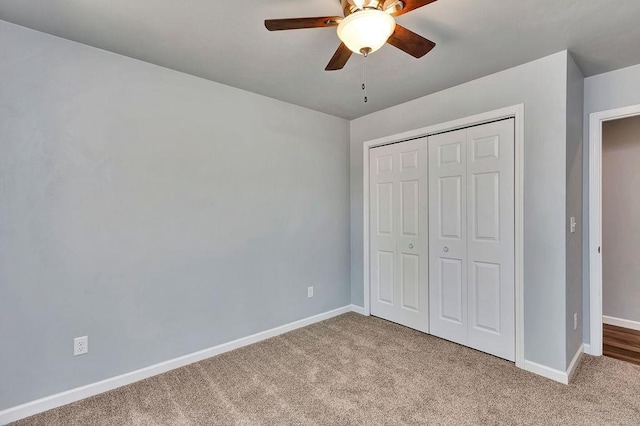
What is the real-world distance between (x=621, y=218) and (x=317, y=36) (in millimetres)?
3708

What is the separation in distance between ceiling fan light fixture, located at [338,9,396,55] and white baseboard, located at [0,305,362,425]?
259 cm

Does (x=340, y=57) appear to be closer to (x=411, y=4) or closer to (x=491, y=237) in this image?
(x=411, y=4)

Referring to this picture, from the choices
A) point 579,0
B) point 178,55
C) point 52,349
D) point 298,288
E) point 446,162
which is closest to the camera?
point 579,0

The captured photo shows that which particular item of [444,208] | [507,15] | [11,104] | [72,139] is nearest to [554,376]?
[444,208]

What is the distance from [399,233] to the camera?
11.2ft

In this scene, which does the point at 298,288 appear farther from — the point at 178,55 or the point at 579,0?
the point at 579,0

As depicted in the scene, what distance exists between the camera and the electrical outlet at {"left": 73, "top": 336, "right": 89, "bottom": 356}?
2.11 meters

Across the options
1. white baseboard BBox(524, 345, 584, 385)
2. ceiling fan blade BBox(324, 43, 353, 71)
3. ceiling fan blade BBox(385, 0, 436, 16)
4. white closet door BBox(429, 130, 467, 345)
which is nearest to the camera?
ceiling fan blade BBox(385, 0, 436, 16)

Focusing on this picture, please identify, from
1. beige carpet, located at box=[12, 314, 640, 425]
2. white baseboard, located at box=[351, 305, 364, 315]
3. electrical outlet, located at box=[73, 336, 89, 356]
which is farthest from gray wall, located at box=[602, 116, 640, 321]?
electrical outlet, located at box=[73, 336, 89, 356]

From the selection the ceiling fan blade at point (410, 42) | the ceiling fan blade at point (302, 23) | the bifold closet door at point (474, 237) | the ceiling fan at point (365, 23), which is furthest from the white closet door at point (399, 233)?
the ceiling fan blade at point (302, 23)

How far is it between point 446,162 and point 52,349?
336 centimetres

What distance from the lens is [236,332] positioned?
2.89 m

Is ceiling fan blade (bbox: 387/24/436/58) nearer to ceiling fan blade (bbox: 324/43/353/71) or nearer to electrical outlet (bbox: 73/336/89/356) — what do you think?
ceiling fan blade (bbox: 324/43/353/71)

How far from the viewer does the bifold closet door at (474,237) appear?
2604mm
